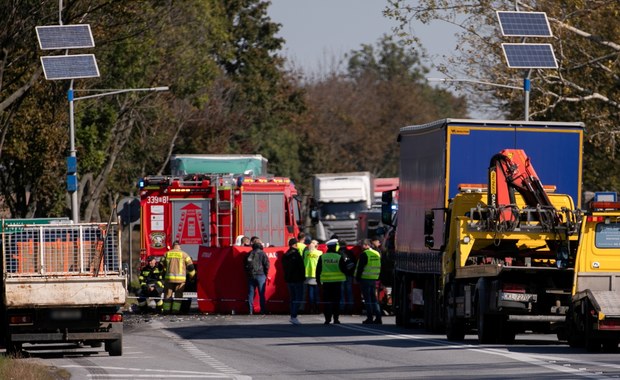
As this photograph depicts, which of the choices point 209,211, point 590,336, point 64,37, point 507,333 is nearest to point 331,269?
point 209,211

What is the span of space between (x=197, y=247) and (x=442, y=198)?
1282cm

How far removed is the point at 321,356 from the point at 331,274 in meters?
9.60

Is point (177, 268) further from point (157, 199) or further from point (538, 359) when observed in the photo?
point (538, 359)

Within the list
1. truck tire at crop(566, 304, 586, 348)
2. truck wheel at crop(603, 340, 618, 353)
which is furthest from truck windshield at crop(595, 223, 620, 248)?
truck wheel at crop(603, 340, 618, 353)

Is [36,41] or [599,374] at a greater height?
[36,41]

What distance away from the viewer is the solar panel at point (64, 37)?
39.1 m

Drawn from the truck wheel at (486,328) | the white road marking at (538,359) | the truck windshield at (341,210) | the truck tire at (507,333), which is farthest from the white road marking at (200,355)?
the truck windshield at (341,210)

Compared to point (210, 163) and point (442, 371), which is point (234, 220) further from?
point (442, 371)

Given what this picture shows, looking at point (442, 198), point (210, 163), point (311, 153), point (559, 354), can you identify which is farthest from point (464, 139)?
point (311, 153)

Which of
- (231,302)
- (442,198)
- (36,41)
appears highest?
(36,41)

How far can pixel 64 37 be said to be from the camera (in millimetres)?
39281

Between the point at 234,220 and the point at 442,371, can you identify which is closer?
the point at 442,371

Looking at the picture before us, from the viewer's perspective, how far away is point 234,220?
3728 centimetres

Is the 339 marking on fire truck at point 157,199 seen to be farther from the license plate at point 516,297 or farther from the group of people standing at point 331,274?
the license plate at point 516,297
